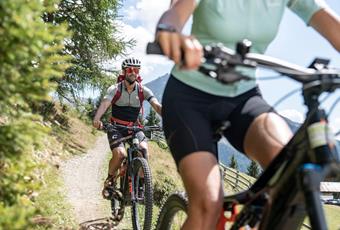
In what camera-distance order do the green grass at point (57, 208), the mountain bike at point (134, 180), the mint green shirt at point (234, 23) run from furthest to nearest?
the green grass at point (57, 208) → the mountain bike at point (134, 180) → the mint green shirt at point (234, 23)

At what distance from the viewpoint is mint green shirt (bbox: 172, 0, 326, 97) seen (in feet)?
9.29

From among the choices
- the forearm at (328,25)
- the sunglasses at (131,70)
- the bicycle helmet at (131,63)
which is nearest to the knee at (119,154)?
the sunglasses at (131,70)

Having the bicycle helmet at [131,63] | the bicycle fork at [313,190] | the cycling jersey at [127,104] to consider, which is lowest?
the bicycle fork at [313,190]

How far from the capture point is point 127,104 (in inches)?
317

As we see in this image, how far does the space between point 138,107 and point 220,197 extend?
5.53 metres

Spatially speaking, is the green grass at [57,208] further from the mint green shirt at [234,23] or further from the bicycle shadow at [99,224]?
the mint green shirt at [234,23]

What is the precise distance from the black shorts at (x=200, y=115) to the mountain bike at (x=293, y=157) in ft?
1.34

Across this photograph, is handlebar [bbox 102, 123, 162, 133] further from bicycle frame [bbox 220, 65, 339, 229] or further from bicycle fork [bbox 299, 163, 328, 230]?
bicycle fork [bbox 299, 163, 328, 230]

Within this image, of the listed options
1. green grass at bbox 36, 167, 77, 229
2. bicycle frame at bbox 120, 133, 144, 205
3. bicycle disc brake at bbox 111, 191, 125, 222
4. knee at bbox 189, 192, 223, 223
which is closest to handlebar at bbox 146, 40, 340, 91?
knee at bbox 189, 192, 223, 223

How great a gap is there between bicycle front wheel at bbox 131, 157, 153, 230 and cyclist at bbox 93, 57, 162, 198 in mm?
352

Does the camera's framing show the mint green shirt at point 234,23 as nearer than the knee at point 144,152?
Yes

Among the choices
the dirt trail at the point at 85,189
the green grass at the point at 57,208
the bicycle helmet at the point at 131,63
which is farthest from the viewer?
the dirt trail at the point at 85,189

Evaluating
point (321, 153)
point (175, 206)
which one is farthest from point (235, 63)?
point (175, 206)

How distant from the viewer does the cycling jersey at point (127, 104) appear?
7855mm
